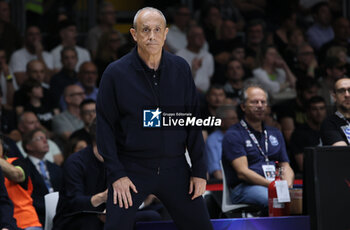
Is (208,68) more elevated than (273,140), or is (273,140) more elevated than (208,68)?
(208,68)

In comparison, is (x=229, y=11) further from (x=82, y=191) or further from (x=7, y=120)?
(x=82, y=191)

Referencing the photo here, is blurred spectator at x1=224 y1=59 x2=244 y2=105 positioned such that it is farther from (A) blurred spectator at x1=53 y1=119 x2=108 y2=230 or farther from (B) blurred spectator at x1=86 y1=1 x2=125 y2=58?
(A) blurred spectator at x1=53 y1=119 x2=108 y2=230

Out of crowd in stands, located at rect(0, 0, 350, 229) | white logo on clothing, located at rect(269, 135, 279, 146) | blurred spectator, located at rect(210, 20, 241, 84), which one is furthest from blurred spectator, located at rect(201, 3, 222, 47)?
white logo on clothing, located at rect(269, 135, 279, 146)

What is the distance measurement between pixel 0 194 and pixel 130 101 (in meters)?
1.17

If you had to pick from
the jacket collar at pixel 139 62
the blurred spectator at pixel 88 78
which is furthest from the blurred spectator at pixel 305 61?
the jacket collar at pixel 139 62

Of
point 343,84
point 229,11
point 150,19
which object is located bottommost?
point 343,84

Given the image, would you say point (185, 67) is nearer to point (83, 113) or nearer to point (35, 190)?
point (35, 190)

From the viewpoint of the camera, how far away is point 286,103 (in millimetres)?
8742

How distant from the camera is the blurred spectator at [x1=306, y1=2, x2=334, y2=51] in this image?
409 inches

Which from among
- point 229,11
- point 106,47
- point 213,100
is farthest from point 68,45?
point 229,11

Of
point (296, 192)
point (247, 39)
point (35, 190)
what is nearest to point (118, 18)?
point (247, 39)

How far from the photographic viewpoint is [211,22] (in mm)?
9906

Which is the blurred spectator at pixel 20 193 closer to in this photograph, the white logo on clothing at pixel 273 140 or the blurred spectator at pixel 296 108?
the white logo on clothing at pixel 273 140

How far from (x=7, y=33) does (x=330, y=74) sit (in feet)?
15.5
